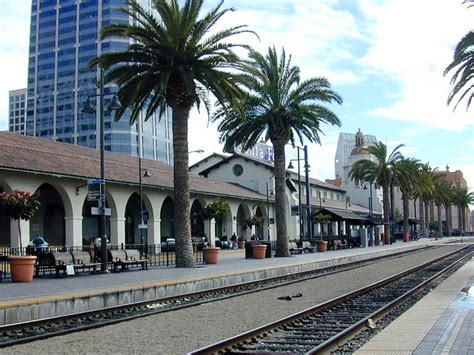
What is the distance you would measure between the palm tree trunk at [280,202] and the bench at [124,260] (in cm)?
1116

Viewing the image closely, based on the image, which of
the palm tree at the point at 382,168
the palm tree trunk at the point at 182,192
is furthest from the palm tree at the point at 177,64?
the palm tree at the point at 382,168

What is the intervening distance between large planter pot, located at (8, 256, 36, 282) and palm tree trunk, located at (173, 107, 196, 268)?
7.91 m

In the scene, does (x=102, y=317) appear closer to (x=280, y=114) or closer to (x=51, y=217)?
(x=280, y=114)

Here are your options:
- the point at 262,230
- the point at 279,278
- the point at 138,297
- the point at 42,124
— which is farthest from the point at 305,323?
the point at 42,124

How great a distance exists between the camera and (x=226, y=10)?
26.1m

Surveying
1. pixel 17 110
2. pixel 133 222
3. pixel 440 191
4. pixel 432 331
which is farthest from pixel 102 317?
pixel 17 110

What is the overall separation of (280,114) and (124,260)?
13757 millimetres

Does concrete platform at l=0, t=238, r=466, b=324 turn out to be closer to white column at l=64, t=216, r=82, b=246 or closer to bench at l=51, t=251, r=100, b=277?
bench at l=51, t=251, r=100, b=277

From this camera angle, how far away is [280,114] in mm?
35156

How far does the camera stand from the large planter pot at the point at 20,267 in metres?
19.5

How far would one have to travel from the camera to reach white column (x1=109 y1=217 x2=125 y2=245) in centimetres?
3969

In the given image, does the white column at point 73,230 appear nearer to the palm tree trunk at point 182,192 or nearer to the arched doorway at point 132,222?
the palm tree trunk at point 182,192

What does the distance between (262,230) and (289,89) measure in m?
33.3

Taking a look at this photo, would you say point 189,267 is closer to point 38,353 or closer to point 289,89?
point 289,89
